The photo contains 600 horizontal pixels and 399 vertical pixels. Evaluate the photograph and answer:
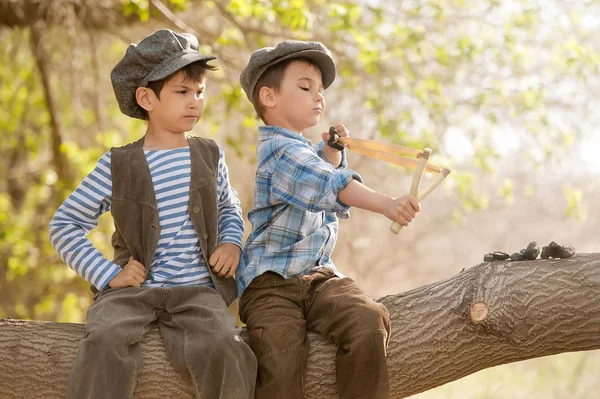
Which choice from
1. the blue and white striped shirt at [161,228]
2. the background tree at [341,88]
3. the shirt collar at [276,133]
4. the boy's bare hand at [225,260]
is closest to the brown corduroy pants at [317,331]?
the boy's bare hand at [225,260]

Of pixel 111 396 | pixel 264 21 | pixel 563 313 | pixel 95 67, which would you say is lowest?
pixel 111 396

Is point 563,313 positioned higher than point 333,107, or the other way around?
point 333,107

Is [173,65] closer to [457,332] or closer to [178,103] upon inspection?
[178,103]

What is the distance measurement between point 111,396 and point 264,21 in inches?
158

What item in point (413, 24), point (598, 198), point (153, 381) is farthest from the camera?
point (598, 198)

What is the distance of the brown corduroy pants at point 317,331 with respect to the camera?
2455 millimetres

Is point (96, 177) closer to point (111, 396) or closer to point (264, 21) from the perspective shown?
point (111, 396)

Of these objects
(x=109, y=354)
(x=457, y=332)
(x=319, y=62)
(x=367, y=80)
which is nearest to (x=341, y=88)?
(x=367, y=80)

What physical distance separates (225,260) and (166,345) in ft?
1.17

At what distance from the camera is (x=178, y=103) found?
2.78 metres

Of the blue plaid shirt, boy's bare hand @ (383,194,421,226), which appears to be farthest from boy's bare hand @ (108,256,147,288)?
boy's bare hand @ (383,194,421,226)

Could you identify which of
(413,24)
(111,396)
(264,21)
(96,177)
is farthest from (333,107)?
(111,396)

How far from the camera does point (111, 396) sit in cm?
237

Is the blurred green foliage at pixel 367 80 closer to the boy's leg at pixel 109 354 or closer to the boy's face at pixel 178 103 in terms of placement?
the boy's face at pixel 178 103
